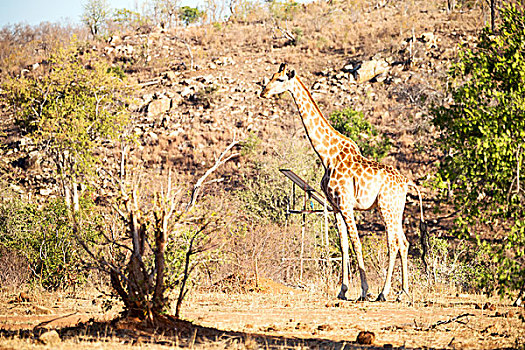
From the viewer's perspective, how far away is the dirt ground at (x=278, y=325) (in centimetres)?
641

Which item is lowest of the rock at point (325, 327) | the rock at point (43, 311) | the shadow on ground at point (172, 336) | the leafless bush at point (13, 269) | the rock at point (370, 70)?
the leafless bush at point (13, 269)

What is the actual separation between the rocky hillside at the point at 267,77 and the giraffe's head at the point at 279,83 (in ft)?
65.7

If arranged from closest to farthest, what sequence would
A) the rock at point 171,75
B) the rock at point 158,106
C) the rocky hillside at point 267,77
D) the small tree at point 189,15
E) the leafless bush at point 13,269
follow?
the leafless bush at point 13,269 < the rocky hillside at point 267,77 < the rock at point 158,106 < the rock at point 171,75 < the small tree at point 189,15

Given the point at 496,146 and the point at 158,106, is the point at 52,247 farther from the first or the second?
the point at 158,106

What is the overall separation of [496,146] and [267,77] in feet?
139

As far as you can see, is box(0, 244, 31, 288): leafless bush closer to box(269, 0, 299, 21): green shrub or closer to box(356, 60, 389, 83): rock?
box(356, 60, 389, 83): rock

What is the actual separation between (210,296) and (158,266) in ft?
20.1

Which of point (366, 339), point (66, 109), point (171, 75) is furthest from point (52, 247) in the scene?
point (171, 75)

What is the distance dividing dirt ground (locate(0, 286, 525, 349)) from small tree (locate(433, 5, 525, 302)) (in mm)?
992

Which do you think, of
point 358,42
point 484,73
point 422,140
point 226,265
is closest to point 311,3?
point 358,42

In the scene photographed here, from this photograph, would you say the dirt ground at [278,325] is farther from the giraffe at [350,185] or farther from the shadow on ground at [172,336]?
the giraffe at [350,185]

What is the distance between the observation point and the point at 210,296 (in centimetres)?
1286

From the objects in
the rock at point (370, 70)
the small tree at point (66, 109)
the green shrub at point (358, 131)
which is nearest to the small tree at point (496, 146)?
the small tree at point (66, 109)

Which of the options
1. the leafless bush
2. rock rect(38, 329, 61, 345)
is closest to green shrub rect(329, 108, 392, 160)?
the leafless bush
